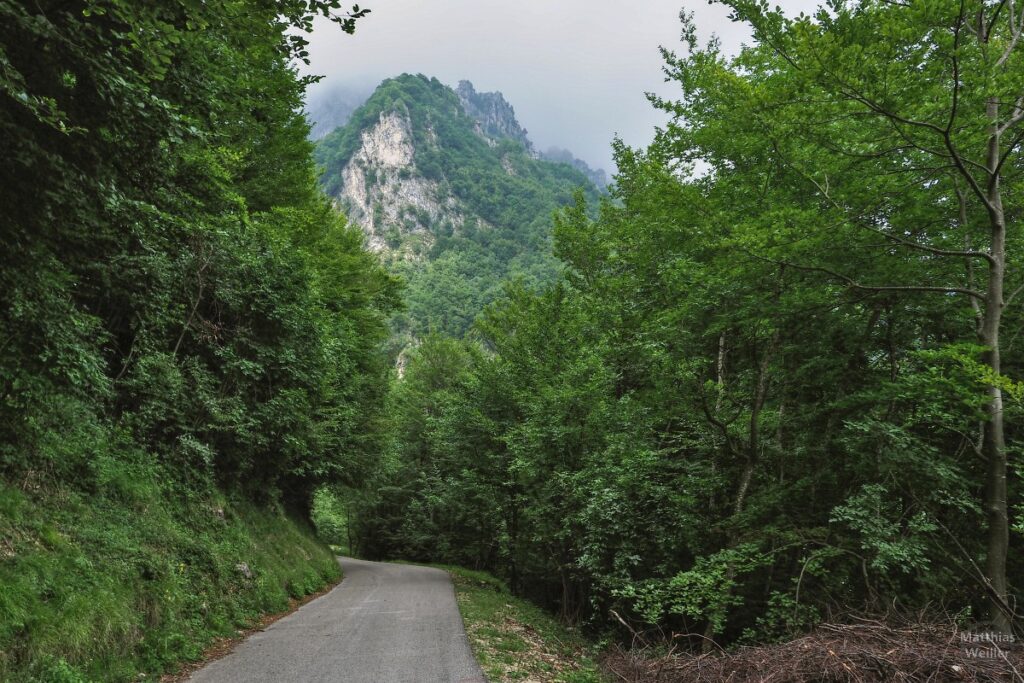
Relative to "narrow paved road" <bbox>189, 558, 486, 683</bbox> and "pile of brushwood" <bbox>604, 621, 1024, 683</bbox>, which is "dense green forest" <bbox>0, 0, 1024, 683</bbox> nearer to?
"narrow paved road" <bbox>189, 558, 486, 683</bbox>

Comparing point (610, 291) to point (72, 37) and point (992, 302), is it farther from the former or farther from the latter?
point (72, 37)

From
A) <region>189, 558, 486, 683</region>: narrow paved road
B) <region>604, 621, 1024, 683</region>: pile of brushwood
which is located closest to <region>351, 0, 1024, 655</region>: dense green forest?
<region>604, 621, 1024, 683</region>: pile of brushwood

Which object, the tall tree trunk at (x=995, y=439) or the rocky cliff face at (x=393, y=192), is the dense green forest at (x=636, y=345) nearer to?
the tall tree trunk at (x=995, y=439)

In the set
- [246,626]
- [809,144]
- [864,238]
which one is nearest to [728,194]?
[809,144]

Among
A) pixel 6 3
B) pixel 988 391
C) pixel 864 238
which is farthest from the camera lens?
pixel 864 238

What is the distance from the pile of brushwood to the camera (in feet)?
14.4

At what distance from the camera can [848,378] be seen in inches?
394

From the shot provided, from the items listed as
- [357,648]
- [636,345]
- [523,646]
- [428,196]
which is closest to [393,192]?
[428,196]

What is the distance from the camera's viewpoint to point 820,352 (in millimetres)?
10047

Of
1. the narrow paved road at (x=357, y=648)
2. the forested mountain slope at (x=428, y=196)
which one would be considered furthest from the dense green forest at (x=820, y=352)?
the forested mountain slope at (x=428, y=196)

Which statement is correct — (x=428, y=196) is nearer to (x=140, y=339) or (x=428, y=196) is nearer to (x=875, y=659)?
(x=140, y=339)

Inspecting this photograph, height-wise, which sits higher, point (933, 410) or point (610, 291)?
point (610, 291)

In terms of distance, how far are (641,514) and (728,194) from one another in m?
6.76

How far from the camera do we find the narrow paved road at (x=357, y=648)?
7.27m
